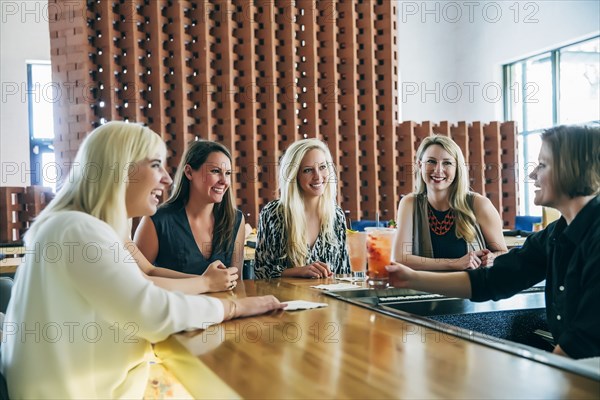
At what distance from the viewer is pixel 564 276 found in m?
1.40

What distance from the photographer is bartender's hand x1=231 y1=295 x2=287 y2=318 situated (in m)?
1.34

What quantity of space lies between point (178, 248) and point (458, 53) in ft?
27.5

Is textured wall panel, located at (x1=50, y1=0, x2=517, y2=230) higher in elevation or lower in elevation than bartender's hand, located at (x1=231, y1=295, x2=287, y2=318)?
higher

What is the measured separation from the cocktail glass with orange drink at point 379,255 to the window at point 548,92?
21.0ft

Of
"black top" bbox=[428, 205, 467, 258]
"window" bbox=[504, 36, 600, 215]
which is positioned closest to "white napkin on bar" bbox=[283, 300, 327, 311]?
"black top" bbox=[428, 205, 467, 258]

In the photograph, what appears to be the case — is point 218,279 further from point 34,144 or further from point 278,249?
point 34,144

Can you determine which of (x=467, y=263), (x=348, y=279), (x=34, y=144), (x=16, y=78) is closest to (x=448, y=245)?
(x=467, y=263)

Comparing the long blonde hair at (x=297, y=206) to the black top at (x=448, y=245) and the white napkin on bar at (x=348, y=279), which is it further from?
the black top at (x=448, y=245)

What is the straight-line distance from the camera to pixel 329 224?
2473 mm

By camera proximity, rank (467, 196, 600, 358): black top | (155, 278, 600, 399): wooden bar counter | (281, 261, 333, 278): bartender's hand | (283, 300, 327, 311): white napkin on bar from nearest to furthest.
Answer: (155, 278, 600, 399): wooden bar counter < (467, 196, 600, 358): black top < (283, 300, 327, 311): white napkin on bar < (281, 261, 333, 278): bartender's hand

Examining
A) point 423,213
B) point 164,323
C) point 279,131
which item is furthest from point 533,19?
point 164,323

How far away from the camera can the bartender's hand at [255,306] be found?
1.34 meters

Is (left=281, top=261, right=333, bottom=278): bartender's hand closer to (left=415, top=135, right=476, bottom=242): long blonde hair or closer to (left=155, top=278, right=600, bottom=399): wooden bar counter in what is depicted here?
(left=155, top=278, right=600, bottom=399): wooden bar counter

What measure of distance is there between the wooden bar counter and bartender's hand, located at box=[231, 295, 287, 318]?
3 cm
